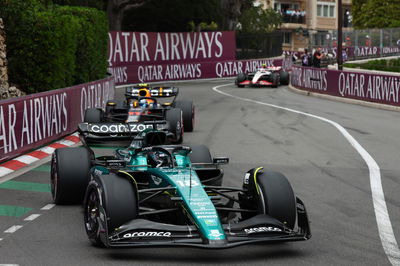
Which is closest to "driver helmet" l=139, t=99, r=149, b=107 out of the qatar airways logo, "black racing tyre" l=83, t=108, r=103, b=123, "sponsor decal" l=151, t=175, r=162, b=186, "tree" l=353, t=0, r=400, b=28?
"black racing tyre" l=83, t=108, r=103, b=123

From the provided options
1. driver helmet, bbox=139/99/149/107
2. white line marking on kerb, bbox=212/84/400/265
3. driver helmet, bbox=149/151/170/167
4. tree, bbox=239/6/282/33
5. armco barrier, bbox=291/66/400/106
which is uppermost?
tree, bbox=239/6/282/33

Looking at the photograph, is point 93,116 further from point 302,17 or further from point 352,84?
point 302,17

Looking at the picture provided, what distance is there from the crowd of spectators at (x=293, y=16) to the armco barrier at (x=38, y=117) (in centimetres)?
6975

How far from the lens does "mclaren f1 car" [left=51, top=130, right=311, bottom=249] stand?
763 cm

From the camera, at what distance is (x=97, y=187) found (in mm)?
8250

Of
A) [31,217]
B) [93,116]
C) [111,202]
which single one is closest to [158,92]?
[93,116]

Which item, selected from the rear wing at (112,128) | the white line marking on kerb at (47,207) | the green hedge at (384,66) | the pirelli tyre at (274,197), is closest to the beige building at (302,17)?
the green hedge at (384,66)

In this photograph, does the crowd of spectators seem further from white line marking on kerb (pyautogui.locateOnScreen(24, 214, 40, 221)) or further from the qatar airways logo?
white line marking on kerb (pyautogui.locateOnScreen(24, 214, 40, 221))

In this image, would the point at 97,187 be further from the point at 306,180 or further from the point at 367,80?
the point at 367,80

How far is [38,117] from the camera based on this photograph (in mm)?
16625

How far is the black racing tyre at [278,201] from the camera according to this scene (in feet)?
27.0

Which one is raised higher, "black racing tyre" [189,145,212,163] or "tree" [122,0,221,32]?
"tree" [122,0,221,32]

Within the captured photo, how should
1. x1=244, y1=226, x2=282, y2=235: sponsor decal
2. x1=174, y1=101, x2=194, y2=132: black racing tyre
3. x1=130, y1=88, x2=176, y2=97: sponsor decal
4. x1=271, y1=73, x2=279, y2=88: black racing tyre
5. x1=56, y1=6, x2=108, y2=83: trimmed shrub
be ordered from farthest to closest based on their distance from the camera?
x1=271, y1=73, x2=279, y2=88: black racing tyre < x1=56, y1=6, x2=108, y2=83: trimmed shrub < x1=174, y1=101, x2=194, y2=132: black racing tyre < x1=130, y1=88, x2=176, y2=97: sponsor decal < x1=244, y1=226, x2=282, y2=235: sponsor decal

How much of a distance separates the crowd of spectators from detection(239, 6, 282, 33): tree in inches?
611
